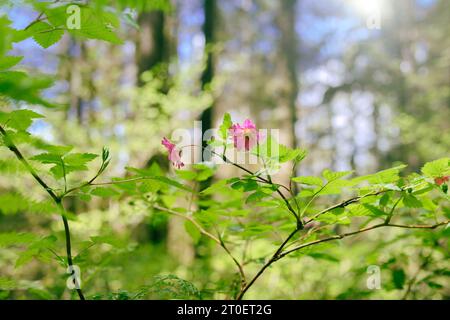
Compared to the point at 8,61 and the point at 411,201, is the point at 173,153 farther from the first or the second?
the point at 411,201

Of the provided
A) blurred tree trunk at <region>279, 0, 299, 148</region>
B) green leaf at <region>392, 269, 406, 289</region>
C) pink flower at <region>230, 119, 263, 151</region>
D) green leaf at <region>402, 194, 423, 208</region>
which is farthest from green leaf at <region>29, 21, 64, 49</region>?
blurred tree trunk at <region>279, 0, 299, 148</region>

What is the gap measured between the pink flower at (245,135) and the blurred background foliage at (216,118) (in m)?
0.27

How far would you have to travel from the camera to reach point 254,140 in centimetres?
110

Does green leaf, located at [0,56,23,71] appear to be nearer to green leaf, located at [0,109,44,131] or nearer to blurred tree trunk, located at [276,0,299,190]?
green leaf, located at [0,109,44,131]

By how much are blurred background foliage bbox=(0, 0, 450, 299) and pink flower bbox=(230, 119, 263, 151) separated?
0.27 metres

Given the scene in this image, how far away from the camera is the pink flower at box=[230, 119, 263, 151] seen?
108 centimetres

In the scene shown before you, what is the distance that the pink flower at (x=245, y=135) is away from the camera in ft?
3.53

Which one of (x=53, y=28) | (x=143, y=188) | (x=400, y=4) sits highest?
(x=400, y=4)

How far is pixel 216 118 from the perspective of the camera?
354 inches

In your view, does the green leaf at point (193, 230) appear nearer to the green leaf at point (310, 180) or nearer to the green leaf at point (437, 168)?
the green leaf at point (310, 180)

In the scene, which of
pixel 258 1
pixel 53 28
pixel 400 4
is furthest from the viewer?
pixel 400 4
